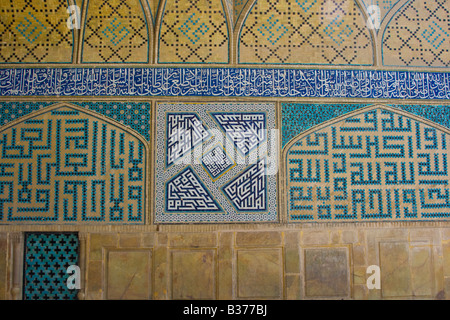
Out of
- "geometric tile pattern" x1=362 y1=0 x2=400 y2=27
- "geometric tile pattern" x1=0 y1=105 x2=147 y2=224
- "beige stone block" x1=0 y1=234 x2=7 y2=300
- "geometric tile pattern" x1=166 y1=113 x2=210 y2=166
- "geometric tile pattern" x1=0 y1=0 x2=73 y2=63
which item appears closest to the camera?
"beige stone block" x1=0 y1=234 x2=7 y2=300

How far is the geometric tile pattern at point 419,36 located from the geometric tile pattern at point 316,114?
485 millimetres

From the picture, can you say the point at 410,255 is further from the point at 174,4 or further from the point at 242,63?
the point at 174,4

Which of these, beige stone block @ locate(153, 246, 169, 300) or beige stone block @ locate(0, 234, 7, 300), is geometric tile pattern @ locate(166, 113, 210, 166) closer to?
beige stone block @ locate(153, 246, 169, 300)

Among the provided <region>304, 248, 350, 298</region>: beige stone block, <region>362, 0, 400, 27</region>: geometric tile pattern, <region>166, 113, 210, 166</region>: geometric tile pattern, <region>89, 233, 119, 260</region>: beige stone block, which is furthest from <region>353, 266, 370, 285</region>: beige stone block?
<region>362, 0, 400, 27</region>: geometric tile pattern

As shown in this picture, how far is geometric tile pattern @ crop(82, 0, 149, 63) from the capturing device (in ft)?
13.2

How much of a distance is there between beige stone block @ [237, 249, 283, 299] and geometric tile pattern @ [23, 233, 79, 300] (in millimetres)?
1552

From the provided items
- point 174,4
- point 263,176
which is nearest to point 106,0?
point 174,4

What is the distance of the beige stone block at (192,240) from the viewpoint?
3766mm

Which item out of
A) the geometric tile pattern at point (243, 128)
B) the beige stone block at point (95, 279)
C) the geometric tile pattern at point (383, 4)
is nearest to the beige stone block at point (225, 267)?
the geometric tile pattern at point (243, 128)

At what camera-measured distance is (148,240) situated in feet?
12.3

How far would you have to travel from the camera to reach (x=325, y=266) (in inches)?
149

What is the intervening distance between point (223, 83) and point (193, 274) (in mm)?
1869

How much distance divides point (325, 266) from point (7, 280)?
295cm

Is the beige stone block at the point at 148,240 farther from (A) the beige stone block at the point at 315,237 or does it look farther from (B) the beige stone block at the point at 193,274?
(A) the beige stone block at the point at 315,237
